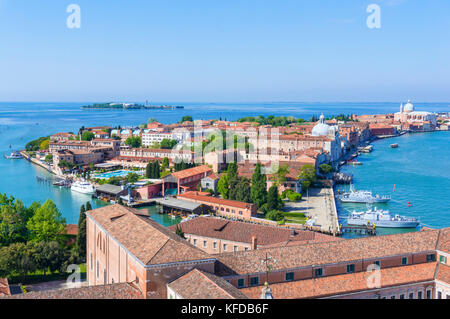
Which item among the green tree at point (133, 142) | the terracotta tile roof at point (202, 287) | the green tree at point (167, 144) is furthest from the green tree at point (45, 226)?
the green tree at point (133, 142)

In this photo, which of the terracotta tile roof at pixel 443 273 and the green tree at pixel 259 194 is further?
the green tree at pixel 259 194

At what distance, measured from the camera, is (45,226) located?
41.6 feet

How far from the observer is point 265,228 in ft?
41.0

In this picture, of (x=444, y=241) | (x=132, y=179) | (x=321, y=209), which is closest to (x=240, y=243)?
(x=444, y=241)

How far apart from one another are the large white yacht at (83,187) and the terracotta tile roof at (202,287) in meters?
17.3

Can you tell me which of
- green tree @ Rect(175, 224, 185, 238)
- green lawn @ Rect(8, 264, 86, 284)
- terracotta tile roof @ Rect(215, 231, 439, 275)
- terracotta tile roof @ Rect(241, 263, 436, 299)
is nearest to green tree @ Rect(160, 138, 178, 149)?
green tree @ Rect(175, 224, 185, 238)

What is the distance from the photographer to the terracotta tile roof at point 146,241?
6914 mm

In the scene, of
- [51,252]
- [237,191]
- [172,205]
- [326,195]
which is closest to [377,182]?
[326,195]

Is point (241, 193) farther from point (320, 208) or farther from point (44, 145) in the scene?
point (44, 145)

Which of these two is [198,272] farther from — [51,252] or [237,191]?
[237,191]

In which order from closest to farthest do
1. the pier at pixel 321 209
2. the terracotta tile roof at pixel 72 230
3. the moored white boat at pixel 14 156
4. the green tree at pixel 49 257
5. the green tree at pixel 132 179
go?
the green tree at pixel 49 257
the terracotta tile roof at pixel 72 230
the pier at pixel 321 209
the green tree at pixel 132 179
the moored white boat at pixel 14 156

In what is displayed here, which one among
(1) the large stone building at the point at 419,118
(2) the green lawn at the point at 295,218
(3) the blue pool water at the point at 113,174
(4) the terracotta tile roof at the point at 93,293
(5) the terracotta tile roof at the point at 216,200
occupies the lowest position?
(2) the green lawn at the point at 295,218

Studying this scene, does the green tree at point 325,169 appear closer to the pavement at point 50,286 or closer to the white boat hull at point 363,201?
the white boat hull at point 363,201
